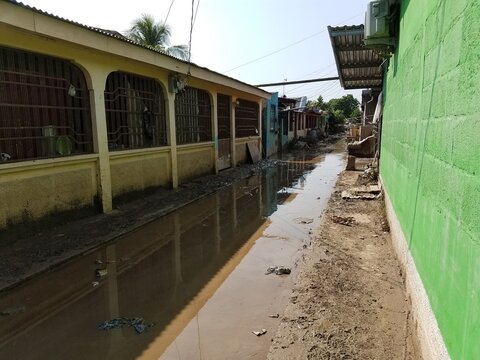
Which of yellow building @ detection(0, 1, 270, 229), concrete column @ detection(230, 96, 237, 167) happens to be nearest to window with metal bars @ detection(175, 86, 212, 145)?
yellow building @ detection(0, 1, 270, 229)

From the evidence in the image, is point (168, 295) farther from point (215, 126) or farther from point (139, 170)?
point (215, 126)

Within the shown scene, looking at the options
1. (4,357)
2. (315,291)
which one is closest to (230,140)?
(315,291)

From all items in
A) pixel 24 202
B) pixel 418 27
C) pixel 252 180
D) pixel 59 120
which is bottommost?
pixel 252 180

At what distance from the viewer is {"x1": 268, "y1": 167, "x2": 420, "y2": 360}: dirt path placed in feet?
10.7

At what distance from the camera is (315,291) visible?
4.36 m

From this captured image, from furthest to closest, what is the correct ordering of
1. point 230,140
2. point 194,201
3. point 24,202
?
point 230,140
point 194,201
point 24,202

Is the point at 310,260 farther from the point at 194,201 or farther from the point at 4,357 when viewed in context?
the point at 194,201

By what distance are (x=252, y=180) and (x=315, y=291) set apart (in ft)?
29.5

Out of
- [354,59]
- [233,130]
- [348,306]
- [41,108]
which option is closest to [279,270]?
[348,306]

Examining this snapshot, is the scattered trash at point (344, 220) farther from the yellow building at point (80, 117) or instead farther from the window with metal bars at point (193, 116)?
the window with metal bars at point (193, 116)

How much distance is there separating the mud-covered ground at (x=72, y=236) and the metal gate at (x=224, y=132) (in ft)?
15.7

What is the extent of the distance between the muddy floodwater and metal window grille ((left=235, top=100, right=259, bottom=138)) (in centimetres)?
956

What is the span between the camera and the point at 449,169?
2.40 m

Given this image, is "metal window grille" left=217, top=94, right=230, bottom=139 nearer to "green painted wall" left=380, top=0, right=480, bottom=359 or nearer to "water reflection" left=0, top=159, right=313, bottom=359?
"water reflection" left=0, top=159, right=313, bottom=359
